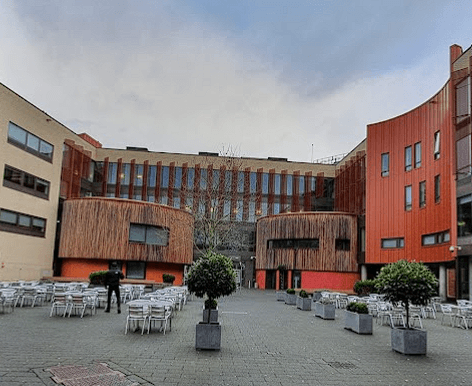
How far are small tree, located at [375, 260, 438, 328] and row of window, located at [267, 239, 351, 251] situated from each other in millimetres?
29576

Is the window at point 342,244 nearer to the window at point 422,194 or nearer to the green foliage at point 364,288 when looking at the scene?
the window at point 422,194

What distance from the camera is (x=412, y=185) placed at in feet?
108

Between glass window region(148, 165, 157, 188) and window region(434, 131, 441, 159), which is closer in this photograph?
window region(434, 131, 441, 159)

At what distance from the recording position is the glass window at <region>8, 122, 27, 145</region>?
32.0 metres

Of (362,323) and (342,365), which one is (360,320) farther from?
(342,365)

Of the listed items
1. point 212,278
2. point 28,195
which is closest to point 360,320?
point 212,278

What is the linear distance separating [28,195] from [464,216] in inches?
1156

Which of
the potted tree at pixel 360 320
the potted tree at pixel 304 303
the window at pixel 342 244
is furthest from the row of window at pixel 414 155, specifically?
the potted tree at pixel 360 320

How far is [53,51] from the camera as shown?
679 inches

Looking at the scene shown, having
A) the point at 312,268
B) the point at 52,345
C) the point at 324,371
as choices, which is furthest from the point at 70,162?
the point at 324,371

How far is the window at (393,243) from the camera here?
3381 centimetres

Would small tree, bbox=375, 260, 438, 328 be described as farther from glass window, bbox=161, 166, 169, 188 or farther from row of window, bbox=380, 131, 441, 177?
glass window, bbox=161, 166, 169, 188

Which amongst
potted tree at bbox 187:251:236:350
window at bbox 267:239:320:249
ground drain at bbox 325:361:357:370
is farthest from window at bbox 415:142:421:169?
ground drain at bbox 325:361:357:370

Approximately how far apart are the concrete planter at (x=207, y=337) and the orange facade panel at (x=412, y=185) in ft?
67.7
